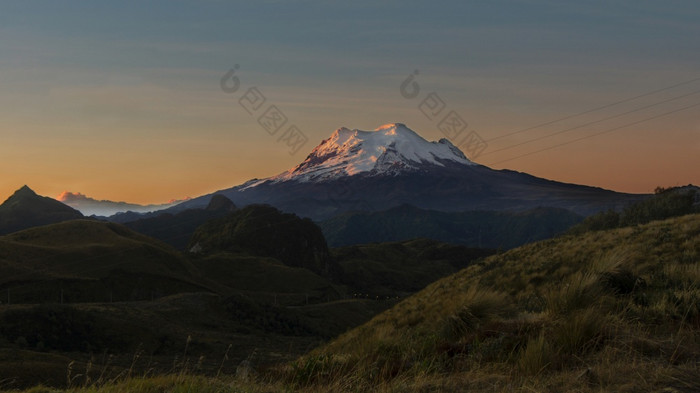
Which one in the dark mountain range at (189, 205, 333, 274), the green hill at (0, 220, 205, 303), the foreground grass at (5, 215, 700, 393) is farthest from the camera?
the dark mountain range at (189, 205, 333, 274)

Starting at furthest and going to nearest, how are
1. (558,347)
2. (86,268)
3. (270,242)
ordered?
(270,242)
(86,268)
(558,347)

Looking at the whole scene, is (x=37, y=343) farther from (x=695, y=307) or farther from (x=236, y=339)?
(x=695, y=307)

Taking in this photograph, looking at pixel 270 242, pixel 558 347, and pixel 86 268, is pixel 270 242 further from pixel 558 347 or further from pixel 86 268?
pixel 558 347

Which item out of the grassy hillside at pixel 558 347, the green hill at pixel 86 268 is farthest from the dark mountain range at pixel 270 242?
the grassy hillside at pixel 558 347

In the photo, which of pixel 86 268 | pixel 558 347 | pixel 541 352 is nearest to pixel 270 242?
pixel 86 268

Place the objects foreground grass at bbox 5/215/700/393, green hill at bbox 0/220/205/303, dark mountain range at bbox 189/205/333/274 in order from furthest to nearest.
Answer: dark mountain range at bbox 189/205/333/274 < green hill at bbox 0/220/205/303 < foreground grass at bbox 5/215/700/393

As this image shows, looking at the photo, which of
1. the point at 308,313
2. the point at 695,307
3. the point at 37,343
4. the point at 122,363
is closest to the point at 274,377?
the point at 695,307

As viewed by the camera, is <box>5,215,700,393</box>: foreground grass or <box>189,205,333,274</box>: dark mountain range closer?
<box>5,215,700,393</box>: foreground grass

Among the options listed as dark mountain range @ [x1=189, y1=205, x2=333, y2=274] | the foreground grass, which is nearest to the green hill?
dark mountain range @ [x1=189, y1=205, x2=333, y2=274]

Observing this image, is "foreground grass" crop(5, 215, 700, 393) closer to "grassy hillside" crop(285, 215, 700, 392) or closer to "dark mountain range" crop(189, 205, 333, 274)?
"grassy hillside" crop(285, 215, 700, 392)

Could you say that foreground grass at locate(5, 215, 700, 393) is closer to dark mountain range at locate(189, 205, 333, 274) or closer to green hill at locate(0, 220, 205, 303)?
green hill at locate(0, 220, 205, 303)

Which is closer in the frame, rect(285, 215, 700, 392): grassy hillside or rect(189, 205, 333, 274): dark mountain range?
rect(285, 215, 700, 392): grassy hillside

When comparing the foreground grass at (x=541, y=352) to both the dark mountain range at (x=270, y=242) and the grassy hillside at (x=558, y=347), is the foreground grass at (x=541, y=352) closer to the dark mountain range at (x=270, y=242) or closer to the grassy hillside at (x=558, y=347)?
the grassy hillside at (x=558, y=347)

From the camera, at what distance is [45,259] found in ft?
357
